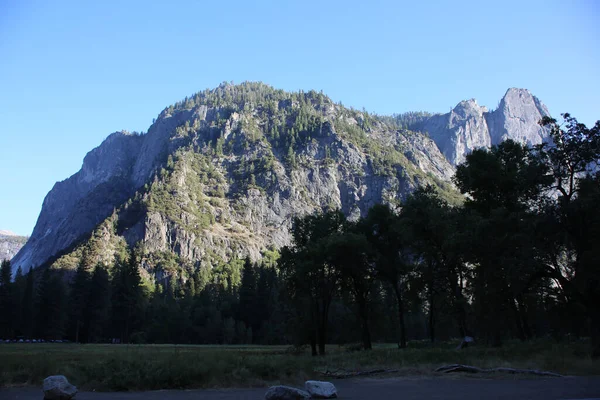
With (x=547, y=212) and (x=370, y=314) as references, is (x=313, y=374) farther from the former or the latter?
(x=370, y=314)

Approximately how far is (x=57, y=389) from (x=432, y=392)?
12591mm

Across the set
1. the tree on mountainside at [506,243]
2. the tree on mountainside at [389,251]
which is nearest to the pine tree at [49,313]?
the tree on mountainside at [389,251]

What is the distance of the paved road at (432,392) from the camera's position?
14.8 m

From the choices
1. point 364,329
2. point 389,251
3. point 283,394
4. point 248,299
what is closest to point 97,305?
point 248,299

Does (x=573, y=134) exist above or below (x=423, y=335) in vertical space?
above

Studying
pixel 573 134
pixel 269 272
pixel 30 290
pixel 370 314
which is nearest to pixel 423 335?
pixel 269 272

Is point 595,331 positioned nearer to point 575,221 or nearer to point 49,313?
point 575,221

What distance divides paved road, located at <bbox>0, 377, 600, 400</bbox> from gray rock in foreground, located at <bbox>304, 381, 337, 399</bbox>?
438 mm

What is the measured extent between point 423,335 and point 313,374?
100 meters

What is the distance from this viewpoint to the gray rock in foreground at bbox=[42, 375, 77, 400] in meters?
14.5

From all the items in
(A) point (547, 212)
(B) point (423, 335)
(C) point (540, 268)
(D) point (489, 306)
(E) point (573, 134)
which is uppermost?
(E) point (573, 134)

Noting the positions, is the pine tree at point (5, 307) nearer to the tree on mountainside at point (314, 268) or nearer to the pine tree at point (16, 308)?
the pine tree at point (16, 308)

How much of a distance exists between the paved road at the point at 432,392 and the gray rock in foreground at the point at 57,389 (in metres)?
0.76

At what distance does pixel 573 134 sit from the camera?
27094mm
